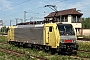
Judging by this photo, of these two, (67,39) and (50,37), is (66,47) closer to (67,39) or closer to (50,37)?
(67,39)

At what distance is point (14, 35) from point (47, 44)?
8685 mm

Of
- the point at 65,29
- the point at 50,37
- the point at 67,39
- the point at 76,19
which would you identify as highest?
the point at 76,19

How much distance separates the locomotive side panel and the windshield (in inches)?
101

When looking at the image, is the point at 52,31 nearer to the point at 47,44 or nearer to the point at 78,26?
the point at 47,44

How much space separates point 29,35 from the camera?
71.0ft

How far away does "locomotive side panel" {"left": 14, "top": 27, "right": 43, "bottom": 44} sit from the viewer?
1945 centimetres

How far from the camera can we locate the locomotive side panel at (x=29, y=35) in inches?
766

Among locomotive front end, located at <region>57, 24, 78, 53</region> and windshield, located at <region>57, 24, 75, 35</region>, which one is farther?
windshield, located at <region>57, 24, 75, 35</region>

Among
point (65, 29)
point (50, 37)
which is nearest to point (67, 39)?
point (65, 29)

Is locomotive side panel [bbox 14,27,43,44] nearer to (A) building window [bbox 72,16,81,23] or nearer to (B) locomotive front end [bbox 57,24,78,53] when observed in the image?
(B) locomotive front end [bbox 57,24,78,53]

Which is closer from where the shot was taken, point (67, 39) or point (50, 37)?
point (67, 39)

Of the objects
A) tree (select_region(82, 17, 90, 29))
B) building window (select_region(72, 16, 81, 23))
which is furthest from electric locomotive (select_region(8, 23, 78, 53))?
tree (select_region(82, 17, 90, 29))

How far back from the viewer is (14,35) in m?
25.8

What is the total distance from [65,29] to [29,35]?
18.3 ft
